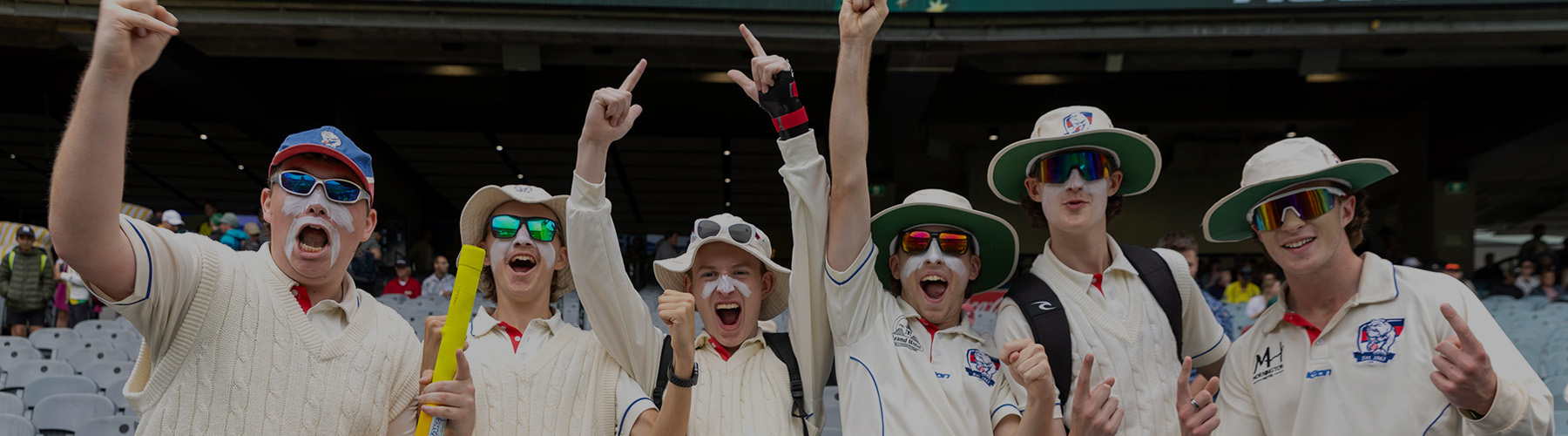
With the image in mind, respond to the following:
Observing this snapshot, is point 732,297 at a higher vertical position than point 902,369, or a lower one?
higher

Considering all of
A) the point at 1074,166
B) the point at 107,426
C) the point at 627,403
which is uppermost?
the point at 1074,166

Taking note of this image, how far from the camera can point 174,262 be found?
2.22 metres

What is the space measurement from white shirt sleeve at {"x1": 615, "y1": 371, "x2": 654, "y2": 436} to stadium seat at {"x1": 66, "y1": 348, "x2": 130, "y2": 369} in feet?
18.1

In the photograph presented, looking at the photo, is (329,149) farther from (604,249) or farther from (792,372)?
(792,372)

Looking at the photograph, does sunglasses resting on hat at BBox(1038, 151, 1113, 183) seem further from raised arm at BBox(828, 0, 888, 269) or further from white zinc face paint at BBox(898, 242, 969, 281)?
raised arm at BBox(828, 0, 888, 269)

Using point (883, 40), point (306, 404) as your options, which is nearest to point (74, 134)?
point (306, 404)

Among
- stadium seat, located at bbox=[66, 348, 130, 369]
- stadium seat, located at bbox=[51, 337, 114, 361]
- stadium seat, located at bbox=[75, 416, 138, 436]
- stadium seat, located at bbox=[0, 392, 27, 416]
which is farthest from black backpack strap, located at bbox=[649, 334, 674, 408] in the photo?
stadium seat, located at bbox=[51, 337, 114, 361]

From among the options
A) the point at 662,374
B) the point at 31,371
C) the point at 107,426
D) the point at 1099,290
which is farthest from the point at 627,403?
the point at 31,371

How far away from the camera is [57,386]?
227 inches

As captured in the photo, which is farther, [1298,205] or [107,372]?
[107,372]

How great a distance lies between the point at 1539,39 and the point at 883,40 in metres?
7.99

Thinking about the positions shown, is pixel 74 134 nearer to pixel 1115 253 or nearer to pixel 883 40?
pixel 1115 253

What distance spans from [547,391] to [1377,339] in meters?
Answer: 2.38

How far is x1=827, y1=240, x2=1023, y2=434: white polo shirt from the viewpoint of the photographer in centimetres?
286
